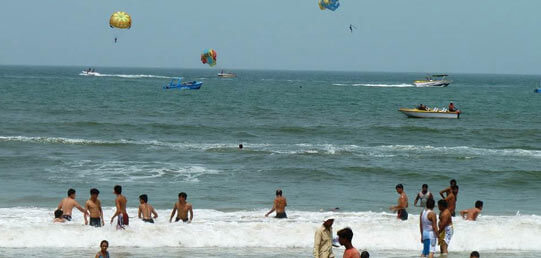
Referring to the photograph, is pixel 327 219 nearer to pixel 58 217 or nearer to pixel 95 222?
pixel 95 222

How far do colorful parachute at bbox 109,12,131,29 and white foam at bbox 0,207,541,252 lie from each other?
28971 millimetres

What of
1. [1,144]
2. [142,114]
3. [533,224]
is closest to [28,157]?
[1,144]

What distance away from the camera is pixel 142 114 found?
49844mm

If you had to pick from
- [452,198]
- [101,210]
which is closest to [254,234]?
[101,210]

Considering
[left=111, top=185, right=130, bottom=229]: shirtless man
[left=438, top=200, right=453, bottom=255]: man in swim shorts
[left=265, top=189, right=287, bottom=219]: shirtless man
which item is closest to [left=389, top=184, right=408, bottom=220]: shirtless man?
[left=265, top=189, right=287, bottom=219]: shirtless man

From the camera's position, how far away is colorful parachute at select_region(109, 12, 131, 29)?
44.0 m

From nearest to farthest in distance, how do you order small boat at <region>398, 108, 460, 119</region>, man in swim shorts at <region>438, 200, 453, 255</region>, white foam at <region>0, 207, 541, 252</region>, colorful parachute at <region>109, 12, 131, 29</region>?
man in swim shorts at <region>438, 200, 453, 255</region>, white foam at <region>0, 207, 541, 252</region>, colorful parachute at <region>109, 12, 131, 29</region>, small boat at <region>398, 108, 460, 119</region>

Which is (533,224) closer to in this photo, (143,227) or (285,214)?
(285,214)

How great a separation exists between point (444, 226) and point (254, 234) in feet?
13.2

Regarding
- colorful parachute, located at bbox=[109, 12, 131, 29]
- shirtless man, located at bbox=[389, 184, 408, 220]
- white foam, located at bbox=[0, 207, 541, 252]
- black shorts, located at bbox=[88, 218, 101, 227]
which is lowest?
white foam, located at bbox=[0, 207, 541, 252]

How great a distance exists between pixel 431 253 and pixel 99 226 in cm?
642

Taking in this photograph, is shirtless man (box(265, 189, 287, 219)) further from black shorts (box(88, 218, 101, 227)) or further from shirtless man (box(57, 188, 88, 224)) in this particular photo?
shirtless man (box(57, 188, 88, 224))

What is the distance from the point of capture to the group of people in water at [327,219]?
10.4m

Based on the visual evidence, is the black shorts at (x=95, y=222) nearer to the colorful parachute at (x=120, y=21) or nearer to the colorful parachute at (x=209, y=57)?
the colorful parachute at (x=120, y=21)
